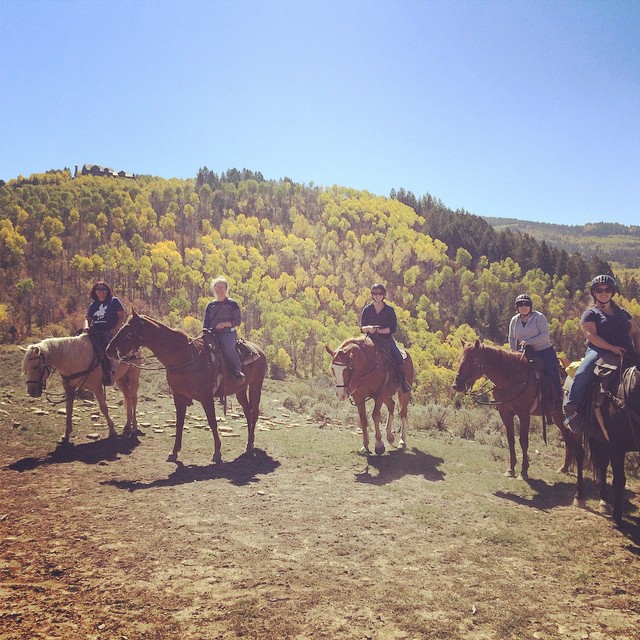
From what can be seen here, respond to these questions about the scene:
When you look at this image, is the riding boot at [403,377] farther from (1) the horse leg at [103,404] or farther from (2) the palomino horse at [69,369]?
(1) the horse leg at [103,404]

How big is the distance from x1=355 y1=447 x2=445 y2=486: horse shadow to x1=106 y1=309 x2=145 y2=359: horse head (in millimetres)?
4584

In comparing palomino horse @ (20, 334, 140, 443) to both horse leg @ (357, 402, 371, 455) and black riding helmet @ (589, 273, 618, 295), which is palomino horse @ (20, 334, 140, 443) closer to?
horse leg @ (357, 402, 371, 455)

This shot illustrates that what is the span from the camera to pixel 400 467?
823 centimetres

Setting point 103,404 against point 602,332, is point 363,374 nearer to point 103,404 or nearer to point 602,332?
point 602,332

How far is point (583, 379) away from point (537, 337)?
Result: 1990 millimetres

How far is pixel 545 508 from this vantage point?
20.8 feet

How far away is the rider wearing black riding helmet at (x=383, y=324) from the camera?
30.5 ft

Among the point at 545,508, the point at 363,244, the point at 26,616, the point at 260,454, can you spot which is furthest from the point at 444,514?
the point at 363,244

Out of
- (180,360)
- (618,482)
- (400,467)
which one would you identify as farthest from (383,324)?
(618,482)

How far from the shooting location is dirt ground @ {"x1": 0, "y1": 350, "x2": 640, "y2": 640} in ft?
11.1

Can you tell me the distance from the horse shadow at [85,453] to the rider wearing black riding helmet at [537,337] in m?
7.88

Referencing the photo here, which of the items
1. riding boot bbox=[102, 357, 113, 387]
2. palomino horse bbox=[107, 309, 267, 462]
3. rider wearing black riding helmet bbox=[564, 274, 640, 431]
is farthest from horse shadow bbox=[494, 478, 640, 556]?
riding boot bbox=[102, 357, 113, 387]

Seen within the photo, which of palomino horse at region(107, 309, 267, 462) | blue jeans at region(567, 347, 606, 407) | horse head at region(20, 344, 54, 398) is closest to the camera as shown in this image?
blue jeans at region(567, 347, 606, 407)

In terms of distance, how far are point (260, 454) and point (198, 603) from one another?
5209 mm
